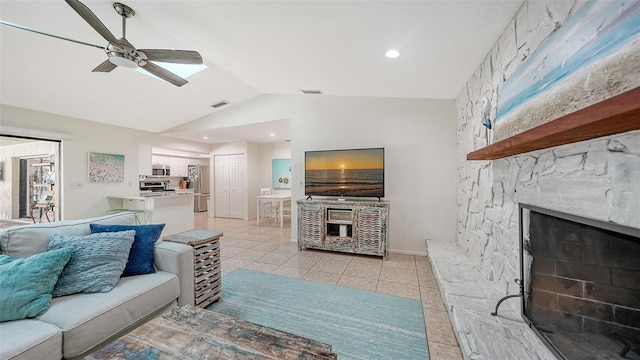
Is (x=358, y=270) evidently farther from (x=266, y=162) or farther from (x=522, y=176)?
(x=266, y=162)

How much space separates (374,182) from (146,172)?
215 inches

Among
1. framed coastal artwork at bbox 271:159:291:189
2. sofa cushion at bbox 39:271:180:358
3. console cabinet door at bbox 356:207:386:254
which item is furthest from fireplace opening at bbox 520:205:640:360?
framed coastal artwork at bbox 271:159:291:189

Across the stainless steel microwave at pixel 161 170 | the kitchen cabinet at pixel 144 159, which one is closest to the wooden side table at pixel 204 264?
the kitchen cabinet at pixel 144 159

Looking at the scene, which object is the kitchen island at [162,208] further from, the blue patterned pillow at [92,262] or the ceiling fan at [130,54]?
the blue patterned pillow at [92,262]

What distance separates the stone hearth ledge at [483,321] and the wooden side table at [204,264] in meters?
2.06

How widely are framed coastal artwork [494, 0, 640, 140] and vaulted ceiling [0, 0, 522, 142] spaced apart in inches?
25.5

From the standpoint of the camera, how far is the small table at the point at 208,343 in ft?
3.35

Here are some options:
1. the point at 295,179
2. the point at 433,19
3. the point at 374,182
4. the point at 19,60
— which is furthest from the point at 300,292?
the point at 19,60

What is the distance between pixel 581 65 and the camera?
40.8 inches

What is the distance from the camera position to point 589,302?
1.11 meters

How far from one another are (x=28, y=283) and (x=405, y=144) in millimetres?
4089

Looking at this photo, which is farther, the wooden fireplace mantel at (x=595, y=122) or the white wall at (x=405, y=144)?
the white wall at (x=405, y=144)

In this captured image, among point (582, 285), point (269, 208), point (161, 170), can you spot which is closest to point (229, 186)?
point (269, 208)

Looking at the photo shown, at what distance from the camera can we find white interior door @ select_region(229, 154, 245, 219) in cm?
697
